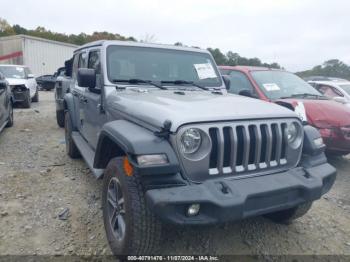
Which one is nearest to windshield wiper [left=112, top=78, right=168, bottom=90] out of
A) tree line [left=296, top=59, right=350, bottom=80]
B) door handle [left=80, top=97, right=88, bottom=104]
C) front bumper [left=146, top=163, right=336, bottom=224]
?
door handle [left=80, top=97, right=88, bottom=104]

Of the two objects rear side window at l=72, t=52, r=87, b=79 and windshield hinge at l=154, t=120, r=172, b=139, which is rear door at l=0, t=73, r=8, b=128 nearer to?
rear side window at l=72, t=52, r=87, b=79

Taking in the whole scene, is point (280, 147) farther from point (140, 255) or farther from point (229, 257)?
point (140, 255)

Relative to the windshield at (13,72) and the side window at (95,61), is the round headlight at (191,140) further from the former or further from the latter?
the windshield at (13,72)

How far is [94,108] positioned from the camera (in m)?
3.84

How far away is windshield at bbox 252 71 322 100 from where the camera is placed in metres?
5.57

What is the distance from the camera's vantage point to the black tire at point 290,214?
3.12 meters

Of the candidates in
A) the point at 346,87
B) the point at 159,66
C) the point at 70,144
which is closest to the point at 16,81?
the point at 70,144

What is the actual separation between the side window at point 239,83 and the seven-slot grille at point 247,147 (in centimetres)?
312

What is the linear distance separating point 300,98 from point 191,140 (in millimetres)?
3834

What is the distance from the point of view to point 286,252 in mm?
2900

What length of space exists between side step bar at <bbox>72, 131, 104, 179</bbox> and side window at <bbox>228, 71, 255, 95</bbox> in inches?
112

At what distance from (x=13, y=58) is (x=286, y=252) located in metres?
25.8

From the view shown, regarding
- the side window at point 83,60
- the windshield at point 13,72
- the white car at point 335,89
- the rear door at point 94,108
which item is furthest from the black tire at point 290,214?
the windshield at point 13,72

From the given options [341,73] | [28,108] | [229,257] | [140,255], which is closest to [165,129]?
[140,255]
